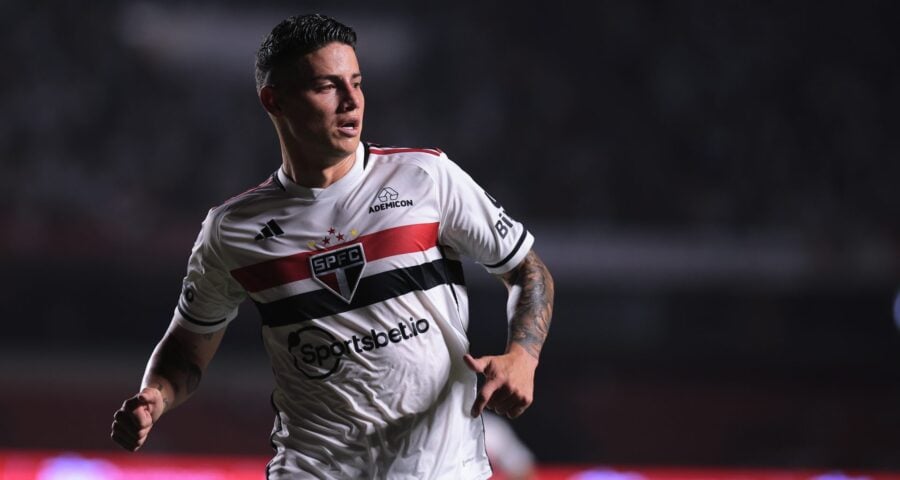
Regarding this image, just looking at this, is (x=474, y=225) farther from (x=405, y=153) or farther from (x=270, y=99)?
(x=270, y=99)

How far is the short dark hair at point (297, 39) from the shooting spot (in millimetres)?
2039

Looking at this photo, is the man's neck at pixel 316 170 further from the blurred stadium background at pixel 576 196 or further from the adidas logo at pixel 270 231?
the blurred stadium background at pixel 576 196

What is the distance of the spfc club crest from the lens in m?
2.06

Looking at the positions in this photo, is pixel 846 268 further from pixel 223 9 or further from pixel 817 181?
pixel 223 9

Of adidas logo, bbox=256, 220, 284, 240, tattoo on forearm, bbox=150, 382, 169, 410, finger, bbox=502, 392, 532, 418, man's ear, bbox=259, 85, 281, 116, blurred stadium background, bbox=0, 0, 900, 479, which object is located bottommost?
blurred stadium background, bbox=0, 0, 900, 479

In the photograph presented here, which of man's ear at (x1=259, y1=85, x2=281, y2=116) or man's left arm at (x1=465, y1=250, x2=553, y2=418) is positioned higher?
man's ear at (x1=259, y1=85, x2=281, y2=116)

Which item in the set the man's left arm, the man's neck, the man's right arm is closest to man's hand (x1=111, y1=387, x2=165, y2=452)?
the man's right arm

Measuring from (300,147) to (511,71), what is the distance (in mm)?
8242

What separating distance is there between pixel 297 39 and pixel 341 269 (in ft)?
1.58

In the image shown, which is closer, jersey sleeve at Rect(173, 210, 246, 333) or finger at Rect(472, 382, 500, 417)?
finger at Rect(472, 382, 500, 417)

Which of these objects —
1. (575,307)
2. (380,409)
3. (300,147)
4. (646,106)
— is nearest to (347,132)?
(300,147)

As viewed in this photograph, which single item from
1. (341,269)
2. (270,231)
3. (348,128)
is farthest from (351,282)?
(348,128)

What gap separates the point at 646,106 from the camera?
968 centimetres

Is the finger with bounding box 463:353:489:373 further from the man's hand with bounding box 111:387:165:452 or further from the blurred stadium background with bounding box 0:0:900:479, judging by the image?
the blurred stadium background with bounding box 0:0:900:479
